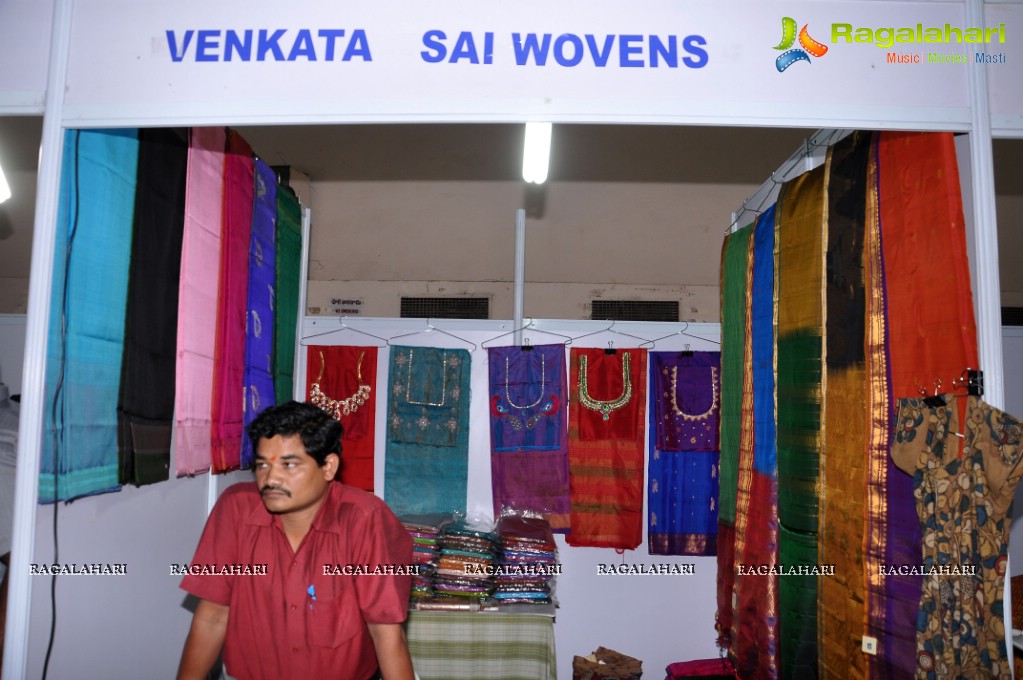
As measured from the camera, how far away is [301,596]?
6.74 feet

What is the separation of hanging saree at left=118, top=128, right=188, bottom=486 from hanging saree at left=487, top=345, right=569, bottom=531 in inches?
85.3

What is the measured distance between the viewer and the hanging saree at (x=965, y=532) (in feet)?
6.50

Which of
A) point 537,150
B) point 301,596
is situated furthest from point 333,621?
point 537,150

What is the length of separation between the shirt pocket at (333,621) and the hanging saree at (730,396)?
87.2 inches

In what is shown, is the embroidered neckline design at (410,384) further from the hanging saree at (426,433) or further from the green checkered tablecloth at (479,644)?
the green checkered tablecloth at (479,644)

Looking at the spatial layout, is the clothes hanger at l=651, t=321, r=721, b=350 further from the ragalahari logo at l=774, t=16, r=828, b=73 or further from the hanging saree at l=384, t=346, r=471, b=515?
the ragalahari logo at l=774, t=16, r=828, b=73

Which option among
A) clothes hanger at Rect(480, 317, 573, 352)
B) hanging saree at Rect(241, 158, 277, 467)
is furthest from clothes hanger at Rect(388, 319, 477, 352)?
hanging saree at Rect(241, 158, 277, 467)

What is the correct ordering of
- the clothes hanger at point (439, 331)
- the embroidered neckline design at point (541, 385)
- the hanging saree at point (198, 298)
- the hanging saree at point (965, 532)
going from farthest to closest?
1. the clothes hanger at point (439, 331)
2. the embroidered neckline design at point (541, 385)
3. the hanging saree at point (198, 298)
4. the hanging saree at point (965, 532)

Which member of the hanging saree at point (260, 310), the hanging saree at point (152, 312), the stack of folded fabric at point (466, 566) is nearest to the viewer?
the hanging saree at point (152, 312)

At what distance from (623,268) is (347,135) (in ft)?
8.96

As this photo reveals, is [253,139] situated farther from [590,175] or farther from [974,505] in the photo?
[974,505]

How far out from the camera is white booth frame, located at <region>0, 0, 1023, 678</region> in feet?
6.56

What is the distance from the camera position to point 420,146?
6336mm

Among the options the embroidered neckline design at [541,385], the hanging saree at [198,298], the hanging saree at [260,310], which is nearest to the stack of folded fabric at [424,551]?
the embroidered neckline design at [541,385]
